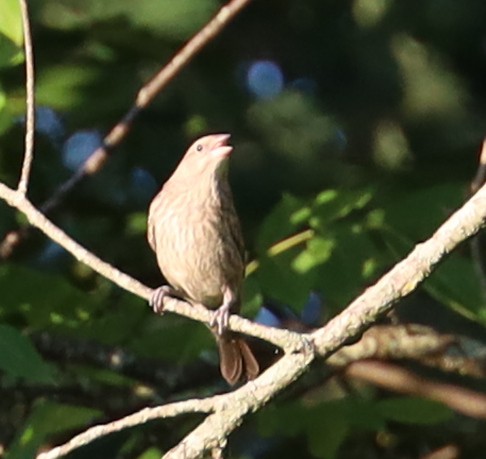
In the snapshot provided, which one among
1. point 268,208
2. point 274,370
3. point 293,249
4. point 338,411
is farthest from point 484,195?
point 268,208

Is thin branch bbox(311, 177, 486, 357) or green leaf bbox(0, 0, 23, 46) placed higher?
green leaf bbox(0, 0, 23, 46)

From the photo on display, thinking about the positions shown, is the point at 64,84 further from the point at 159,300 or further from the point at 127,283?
the point at 127,283

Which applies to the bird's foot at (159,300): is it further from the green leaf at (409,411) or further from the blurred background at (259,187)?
the green leaf at (409,411)

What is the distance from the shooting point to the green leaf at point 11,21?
190 inches

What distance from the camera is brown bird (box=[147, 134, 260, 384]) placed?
5.92 m

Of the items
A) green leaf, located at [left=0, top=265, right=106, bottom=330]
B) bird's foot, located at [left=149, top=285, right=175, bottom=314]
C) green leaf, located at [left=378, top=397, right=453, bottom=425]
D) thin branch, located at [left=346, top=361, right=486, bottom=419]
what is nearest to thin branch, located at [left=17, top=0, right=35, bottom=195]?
bird's foot, located at [left=149, top=285, right=175, bottom=314]

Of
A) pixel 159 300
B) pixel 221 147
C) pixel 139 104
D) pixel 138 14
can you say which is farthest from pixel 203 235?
pixel 159 300

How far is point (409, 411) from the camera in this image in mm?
5617

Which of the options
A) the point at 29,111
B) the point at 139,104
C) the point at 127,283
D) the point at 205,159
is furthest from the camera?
the point at 205,159

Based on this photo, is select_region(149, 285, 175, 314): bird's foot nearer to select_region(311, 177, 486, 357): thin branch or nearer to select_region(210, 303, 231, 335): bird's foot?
select_region(210, 303, 231, 335): bird's foot

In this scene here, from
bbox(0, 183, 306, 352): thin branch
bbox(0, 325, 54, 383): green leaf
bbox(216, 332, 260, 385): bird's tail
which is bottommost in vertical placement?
bbox(0, 183, 306, 352): thin branch

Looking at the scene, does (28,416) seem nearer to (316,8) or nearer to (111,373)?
(111,373)

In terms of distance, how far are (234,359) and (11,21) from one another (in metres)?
1.62

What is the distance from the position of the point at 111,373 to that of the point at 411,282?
203 cm
